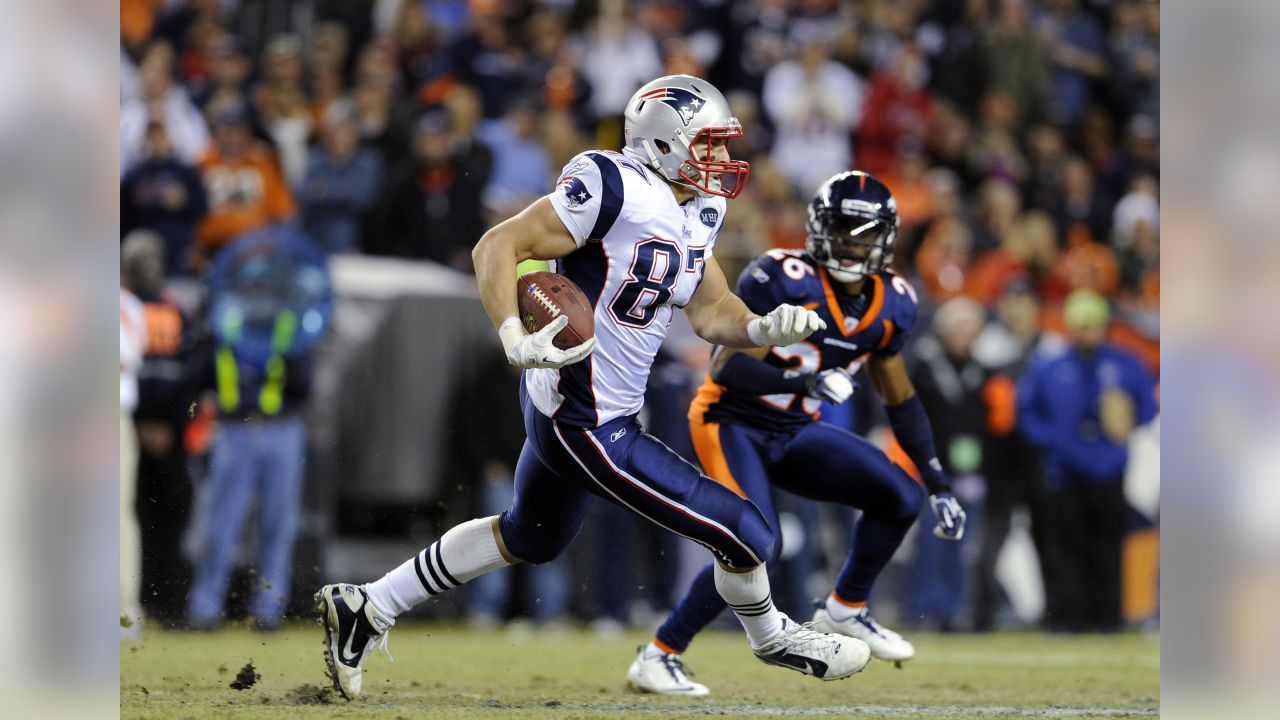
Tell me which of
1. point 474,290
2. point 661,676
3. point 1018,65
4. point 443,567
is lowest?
point 661,676

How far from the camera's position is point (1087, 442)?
9.30 meters

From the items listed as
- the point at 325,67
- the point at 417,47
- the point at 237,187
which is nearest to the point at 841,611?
the point at 237,187

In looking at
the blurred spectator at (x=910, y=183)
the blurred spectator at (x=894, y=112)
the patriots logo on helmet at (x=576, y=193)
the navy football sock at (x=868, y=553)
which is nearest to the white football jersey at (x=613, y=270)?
the patriots logo on helmet at (x=576, y=193)

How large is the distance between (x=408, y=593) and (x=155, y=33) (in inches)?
272

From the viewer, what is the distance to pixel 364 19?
37.5ft

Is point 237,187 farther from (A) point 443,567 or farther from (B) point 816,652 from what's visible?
(B) point 816,652

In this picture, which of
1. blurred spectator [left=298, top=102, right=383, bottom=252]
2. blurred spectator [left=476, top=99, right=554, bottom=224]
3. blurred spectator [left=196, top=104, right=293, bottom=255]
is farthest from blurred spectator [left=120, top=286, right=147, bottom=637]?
blurred spectator [left=476, top=99, right=554, bottom=224]

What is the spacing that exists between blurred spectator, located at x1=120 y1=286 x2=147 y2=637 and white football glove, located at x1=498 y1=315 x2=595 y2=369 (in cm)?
400

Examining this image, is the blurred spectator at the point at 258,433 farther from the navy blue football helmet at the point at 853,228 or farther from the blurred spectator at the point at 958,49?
the blurred spectator at the point at 958,49

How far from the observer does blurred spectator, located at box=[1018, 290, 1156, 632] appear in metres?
9.23

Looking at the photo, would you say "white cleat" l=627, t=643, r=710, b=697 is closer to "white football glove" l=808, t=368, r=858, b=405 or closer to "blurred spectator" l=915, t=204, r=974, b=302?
"white football glove" l=808, t=368, r=858, b=405

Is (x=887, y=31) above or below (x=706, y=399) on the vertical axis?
above

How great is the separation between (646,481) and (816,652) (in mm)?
922
